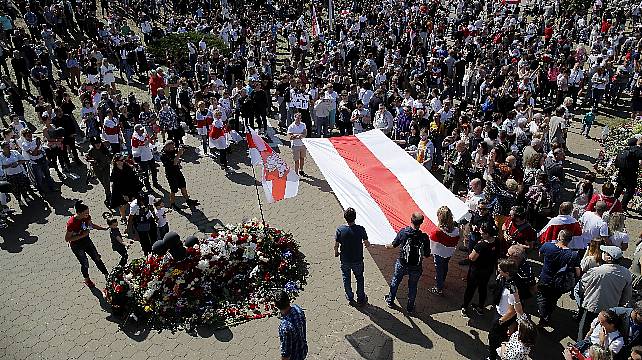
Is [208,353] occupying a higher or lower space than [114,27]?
lower

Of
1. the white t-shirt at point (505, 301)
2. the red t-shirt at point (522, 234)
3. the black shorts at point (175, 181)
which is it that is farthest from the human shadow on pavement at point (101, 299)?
the red t-shirt at point (522, 234)

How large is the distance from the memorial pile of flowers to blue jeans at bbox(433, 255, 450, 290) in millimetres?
5555

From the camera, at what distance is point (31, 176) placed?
1207cm

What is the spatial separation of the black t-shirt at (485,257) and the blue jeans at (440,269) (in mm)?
527

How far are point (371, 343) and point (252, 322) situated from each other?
1.83 meters

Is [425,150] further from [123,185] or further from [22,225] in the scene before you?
[22,225]

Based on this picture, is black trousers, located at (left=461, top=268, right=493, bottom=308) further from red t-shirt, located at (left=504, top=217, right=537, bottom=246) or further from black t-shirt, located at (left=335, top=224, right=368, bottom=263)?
black t-shirt, located at (left=335, top=224, right=368, bottom=263)

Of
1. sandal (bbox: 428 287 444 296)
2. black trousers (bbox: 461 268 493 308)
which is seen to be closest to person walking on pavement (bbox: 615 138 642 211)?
black trousers (bbox: 461 268 493 308)

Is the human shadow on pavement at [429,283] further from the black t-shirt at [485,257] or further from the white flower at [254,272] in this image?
the white flower at [254,272]

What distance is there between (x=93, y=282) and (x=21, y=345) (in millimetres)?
1493

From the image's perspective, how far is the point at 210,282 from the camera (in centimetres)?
805

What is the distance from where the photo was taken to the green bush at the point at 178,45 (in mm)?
22675

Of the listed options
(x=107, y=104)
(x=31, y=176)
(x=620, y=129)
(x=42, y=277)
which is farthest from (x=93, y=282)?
(x=620, y=129)

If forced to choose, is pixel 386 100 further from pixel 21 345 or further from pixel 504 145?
pixel 21 345
